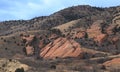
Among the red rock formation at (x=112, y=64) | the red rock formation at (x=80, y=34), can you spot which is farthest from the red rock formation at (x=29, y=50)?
the red rock formation at (x=112, y=64)

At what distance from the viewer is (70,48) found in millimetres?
131500

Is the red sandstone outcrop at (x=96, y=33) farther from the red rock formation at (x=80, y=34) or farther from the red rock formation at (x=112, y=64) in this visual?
the red rock formation at (x=112, y=64)

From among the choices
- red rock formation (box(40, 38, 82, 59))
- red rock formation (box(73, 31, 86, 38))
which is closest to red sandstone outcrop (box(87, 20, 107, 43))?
red rock formation (box(73, 31, 86, 38))

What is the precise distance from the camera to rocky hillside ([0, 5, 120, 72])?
359 feet

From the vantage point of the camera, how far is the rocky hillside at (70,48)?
109500mm

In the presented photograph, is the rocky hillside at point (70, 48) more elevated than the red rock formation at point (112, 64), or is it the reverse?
the rocky hillside at point (70, 48)

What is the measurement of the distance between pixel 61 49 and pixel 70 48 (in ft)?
14.8

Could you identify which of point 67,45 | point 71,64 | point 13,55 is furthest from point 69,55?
point 13,55

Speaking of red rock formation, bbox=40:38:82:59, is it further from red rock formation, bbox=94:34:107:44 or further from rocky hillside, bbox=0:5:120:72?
red rock formation, bbox=94:34:107:44

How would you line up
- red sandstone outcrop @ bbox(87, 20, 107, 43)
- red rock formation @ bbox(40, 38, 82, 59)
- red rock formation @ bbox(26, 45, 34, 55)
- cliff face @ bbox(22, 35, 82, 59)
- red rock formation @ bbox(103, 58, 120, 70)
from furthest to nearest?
red sandstone outcrop @ bbox(87, 20, 107, 43) < red rock formation @ bbox(26, 45, 34, 55) < cliff face @ bbox(22, 35, 82, 59) < red rock formation @ bbox(40, 38, 82, 59) < red rock formation @ bbox(103, 58, 120, 70)

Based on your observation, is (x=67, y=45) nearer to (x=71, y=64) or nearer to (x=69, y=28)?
(x=71, y=64)

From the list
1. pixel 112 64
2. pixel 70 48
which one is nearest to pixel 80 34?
pixel 70 48

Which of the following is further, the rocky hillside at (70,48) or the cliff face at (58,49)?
the cliff face at (58,49)

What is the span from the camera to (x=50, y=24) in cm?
19725
